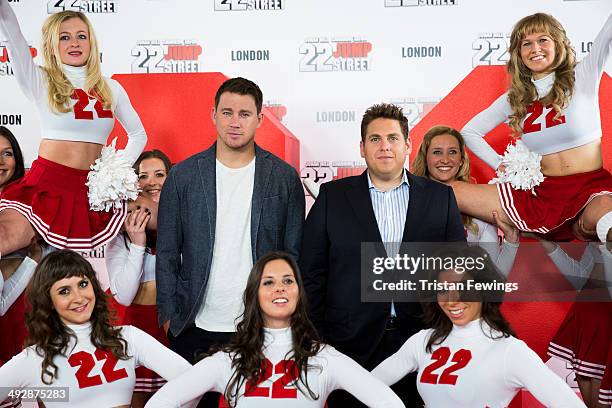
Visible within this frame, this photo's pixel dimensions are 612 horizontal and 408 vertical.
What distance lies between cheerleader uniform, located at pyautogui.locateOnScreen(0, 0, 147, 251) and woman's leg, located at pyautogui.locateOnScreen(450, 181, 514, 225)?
1.65 m

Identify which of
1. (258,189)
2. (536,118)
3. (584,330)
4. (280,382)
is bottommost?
(280,382)

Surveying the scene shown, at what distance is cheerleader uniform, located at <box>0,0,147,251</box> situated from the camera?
3793mm

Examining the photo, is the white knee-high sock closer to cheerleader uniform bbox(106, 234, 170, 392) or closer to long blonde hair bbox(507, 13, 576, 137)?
long blonde hair bbox(507, 13, 576, 137)

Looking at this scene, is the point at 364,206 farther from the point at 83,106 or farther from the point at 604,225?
the point at 83,106

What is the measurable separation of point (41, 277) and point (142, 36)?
2076 mm

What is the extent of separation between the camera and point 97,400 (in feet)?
9.95

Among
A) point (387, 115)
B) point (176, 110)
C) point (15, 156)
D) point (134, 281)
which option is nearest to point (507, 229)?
point (387, 115)

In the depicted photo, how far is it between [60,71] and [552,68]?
238cm

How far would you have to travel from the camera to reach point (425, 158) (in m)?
4.25

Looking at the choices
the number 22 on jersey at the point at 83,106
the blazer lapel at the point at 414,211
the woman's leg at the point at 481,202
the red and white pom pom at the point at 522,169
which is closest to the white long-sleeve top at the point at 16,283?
the number 22 on jersey at the point at 83,106

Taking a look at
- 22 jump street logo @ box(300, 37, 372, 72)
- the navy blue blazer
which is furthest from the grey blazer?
22 jump street logo @ box(300, 37, 372, 72)

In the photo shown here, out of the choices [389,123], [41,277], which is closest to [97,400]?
[41,277]

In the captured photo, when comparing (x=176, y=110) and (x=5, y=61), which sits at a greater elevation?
(x=5, y=61)

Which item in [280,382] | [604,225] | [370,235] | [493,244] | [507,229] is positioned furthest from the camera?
[493,244]
